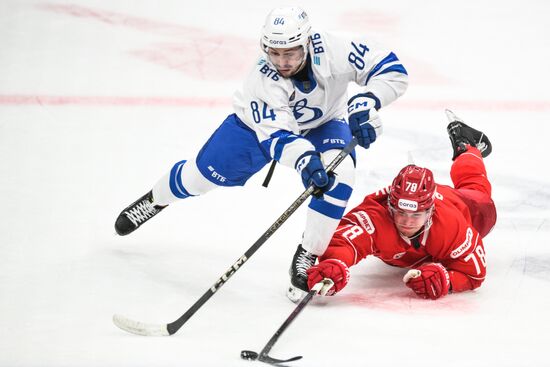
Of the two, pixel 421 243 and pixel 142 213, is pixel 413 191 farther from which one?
pixel 142 213

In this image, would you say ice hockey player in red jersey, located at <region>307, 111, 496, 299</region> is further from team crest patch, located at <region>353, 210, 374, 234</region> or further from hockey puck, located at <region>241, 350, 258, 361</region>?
hockey puck, located at <region>241, 350, 258, 361</region>

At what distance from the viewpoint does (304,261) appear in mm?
3826

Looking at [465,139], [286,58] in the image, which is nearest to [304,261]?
[286,58]

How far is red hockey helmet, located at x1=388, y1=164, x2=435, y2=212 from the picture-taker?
11.9 ft

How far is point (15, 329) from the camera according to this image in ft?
11.2

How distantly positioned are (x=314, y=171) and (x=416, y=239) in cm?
62

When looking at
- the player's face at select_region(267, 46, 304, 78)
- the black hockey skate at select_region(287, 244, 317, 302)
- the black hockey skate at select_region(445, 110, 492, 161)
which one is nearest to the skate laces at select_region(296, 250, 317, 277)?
the black hockey skate at select_region(287, 244, 317, 302)

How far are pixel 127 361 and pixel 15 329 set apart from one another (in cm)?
52

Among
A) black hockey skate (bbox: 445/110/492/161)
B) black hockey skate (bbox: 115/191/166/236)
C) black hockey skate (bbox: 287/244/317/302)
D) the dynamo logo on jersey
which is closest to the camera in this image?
black hockey skate (bbox: 287/244/317/302)

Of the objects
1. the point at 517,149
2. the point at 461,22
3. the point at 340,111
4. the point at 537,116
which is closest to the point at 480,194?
the point at 340,111

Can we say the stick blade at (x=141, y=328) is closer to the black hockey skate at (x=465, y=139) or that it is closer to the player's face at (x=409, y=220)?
the player's face at (x=409, y=220)

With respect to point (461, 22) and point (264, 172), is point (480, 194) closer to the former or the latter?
point (264, 172)

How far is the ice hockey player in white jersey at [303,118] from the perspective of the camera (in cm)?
364

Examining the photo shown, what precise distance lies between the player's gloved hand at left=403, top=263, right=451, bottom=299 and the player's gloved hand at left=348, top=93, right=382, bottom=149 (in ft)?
1.76
